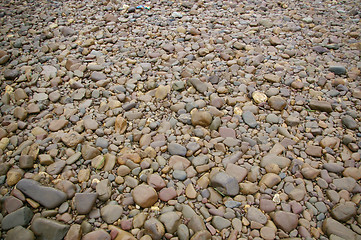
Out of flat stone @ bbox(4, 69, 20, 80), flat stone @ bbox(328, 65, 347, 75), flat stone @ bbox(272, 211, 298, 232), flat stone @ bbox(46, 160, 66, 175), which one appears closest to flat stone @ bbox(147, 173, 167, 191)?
flat stone @ bbox(46, 160, 66, 175)

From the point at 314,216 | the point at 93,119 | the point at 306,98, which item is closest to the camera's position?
the point at 314,216

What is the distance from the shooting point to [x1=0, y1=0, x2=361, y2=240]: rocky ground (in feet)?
5.96

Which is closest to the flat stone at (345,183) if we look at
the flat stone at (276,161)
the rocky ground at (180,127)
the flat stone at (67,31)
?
the rocky ground at (180,127)

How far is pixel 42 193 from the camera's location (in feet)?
6.22

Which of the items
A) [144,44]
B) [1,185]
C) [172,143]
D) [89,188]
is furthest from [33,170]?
[144,44]

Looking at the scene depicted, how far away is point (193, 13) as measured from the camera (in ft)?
14.4

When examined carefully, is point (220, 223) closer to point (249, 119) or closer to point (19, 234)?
point (249, 119)

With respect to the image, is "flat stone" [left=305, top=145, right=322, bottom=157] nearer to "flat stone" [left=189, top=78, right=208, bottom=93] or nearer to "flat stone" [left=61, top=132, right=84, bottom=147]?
"flat stone" [left=189, top=78, right=208, bottom=93]

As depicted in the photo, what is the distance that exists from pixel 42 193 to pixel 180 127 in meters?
1.36

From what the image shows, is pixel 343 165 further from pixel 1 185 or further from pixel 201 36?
pixel 1 185


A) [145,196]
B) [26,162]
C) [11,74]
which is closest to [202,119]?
[145,196]

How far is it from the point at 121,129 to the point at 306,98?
215cm

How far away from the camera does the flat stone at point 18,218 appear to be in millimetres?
1744

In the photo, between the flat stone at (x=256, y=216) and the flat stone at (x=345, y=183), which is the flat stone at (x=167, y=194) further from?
the flat stone at (x=345, y=183)
